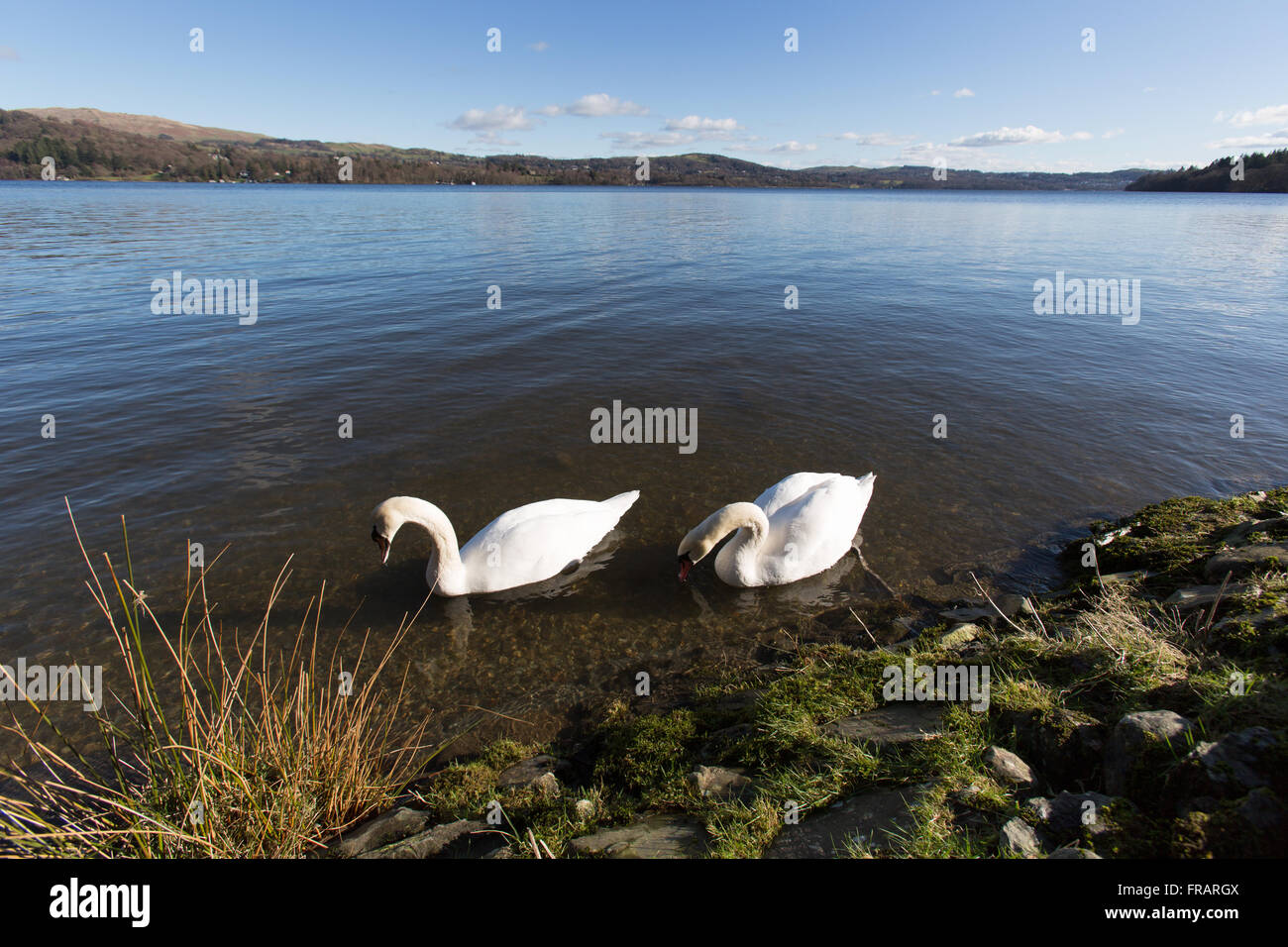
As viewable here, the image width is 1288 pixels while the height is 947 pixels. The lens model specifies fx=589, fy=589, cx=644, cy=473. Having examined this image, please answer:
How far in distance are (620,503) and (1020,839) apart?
6.74 m

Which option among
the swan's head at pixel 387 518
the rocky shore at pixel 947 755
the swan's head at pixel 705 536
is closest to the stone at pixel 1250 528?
the rocky shore at pixel 947 755

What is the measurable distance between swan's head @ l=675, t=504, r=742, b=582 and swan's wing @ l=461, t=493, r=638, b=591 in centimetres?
151

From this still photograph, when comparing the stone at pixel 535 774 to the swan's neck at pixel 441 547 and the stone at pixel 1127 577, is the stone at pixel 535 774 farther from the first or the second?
the stone at pixel 1127 577

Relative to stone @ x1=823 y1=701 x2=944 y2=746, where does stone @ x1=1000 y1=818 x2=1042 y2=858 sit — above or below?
above

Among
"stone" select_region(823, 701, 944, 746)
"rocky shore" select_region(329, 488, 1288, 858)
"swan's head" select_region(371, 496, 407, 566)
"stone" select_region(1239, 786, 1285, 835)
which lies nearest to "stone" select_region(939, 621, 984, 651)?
"rocky shore" select_region(329, 488, 1288, 858)

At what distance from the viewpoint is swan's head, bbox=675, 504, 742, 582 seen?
25.6ft

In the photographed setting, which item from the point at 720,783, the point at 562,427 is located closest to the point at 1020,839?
the point at 720,783

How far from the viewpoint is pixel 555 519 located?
8.35m

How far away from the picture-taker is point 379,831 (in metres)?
4.42

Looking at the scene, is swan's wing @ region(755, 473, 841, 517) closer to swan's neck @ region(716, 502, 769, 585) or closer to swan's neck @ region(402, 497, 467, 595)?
swan's neck @ region(716, 502, 769, 585)

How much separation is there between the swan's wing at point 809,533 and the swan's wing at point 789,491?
0.17 m

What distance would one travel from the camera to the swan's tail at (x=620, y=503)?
9.16m

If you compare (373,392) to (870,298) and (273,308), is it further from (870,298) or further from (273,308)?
(870,298)

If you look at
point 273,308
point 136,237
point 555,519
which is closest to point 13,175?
point 136,237
